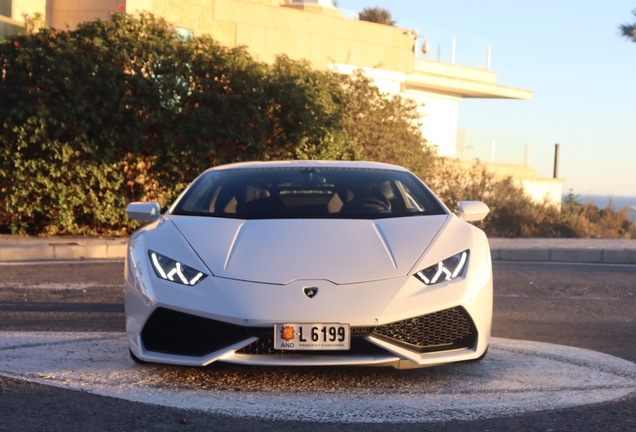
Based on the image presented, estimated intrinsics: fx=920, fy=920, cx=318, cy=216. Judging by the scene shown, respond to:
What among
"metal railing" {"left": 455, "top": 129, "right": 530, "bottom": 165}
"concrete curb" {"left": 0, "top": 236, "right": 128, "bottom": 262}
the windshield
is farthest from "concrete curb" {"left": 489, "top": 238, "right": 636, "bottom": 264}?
"metal railing" {"left": 455, "top": 129, "right": 530, "bottom": 165}

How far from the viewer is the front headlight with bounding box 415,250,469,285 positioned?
16.2ft

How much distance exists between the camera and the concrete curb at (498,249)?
1270 centimetres

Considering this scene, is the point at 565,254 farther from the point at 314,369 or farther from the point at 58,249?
the point at 314,369

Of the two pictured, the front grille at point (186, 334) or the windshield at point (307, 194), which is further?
the windshield at point (307, 194)

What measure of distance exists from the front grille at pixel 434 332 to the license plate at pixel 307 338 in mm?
168

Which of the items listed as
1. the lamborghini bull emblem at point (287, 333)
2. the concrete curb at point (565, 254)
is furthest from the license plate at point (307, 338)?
the concrete curb at point (565, 254)

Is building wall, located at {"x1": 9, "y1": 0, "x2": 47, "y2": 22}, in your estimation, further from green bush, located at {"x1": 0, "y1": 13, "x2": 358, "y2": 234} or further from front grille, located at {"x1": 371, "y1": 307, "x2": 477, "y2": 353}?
front grille, located at {"x1": 371, "y1": 307, "x2": 477, "y2": 353}

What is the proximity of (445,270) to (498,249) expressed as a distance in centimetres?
963

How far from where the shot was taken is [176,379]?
5.05 meters

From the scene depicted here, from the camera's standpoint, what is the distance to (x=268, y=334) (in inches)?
184

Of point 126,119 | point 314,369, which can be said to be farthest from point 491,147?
point 314,369

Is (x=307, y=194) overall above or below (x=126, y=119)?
below

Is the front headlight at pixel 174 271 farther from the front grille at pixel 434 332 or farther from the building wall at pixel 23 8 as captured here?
the building wall at pixel 23 8

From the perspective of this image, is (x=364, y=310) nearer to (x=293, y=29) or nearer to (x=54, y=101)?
(x=54, y=101)
